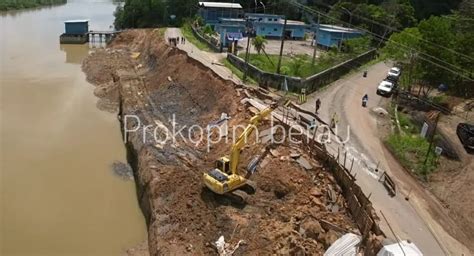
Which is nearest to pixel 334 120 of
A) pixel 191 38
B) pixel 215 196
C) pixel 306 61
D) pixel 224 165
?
pixel 224 165

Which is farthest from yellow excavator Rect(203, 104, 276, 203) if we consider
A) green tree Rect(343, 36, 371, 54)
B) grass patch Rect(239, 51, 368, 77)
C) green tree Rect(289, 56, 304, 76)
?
green tree Rect(343, 36, 371, 54)

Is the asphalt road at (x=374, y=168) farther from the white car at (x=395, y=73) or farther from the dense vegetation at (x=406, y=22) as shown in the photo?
the dense vegetation at (x=406, y=22)

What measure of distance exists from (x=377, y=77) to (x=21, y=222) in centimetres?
3541

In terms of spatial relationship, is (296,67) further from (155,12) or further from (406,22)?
(155,12)

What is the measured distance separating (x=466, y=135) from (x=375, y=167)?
805cm

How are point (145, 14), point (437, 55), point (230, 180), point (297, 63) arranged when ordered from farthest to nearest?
1. point (145, 14)
2. point (297, 63)
3. point (437, 55)
4. point (230, 180)

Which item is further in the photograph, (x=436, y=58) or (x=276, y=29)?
(x=276, y=29)

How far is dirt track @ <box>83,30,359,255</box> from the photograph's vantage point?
20.7 m

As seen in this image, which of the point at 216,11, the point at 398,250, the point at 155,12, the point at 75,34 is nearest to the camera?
the point at 398,250

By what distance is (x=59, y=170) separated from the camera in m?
29.9

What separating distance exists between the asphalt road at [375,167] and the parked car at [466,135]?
215 inches

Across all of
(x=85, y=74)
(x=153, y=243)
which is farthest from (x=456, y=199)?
(x=85, y=74)

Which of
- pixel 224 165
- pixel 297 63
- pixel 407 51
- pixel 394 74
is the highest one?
pixel 407 51

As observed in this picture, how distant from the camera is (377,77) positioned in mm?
44125
